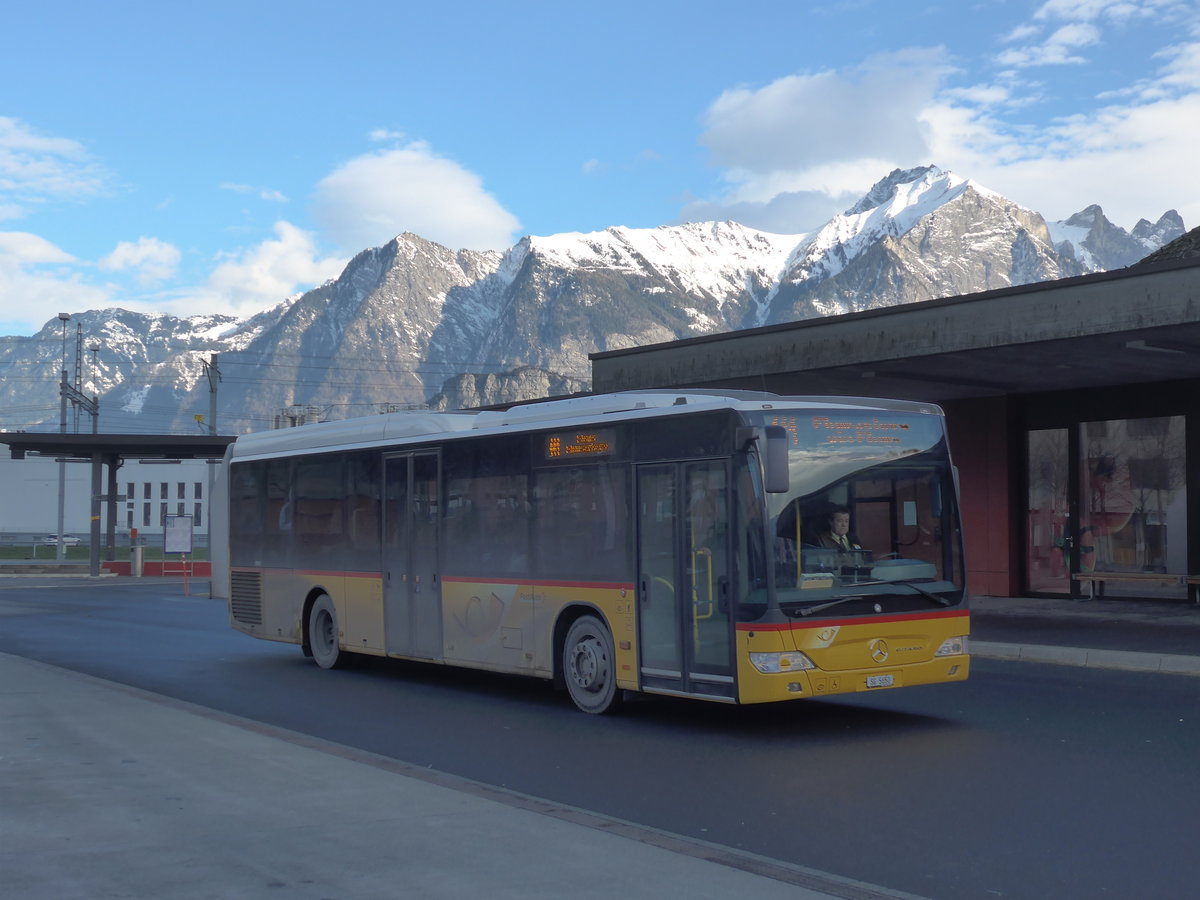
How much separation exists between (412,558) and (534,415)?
2639 millimetres

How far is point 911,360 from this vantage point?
64.7 ft

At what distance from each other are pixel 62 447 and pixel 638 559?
4260 cm

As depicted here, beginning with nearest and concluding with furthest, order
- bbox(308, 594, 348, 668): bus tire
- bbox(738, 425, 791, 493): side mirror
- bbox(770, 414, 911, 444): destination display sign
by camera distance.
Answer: bbox(738, 425, 791, 493): side mirror → bbox(770, 414, 911, 444): destination display sign → bbox(308, 594, 348, 668): bus tire

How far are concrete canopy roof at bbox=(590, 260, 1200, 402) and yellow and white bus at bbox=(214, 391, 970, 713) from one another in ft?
21.3

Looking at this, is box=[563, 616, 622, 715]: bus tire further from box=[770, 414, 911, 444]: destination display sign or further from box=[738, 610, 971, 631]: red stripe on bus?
box=[770, 414, 911, 444]: destination display sign

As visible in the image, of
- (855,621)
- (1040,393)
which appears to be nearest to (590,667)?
(855,621)

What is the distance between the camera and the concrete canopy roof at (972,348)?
16.7 m

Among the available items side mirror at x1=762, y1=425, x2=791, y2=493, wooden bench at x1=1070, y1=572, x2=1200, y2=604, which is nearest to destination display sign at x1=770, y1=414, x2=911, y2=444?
side mirror at x1=762, y1=425, x2=791, y2=493

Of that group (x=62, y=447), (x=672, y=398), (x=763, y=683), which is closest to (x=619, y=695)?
(x=763, y=683)

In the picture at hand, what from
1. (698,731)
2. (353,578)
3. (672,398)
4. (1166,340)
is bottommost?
(698,731)

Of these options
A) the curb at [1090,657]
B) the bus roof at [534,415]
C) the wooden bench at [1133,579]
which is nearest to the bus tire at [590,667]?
the bus roof at [534,415]

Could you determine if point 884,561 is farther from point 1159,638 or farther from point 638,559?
point 1159,638

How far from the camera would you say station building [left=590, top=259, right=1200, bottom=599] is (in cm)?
1783

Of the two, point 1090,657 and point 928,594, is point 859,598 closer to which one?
point 928,594
